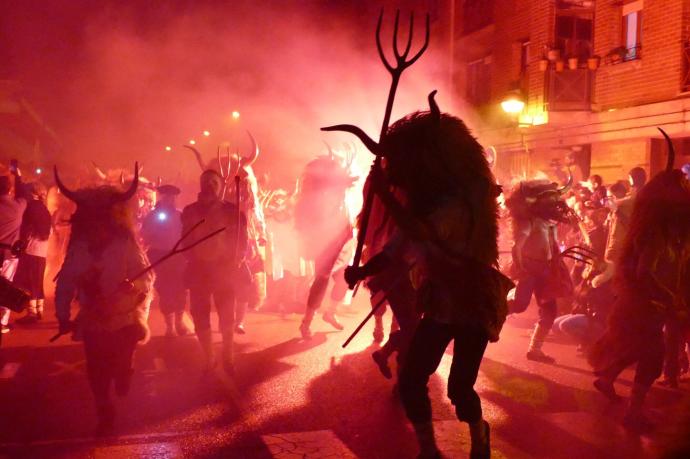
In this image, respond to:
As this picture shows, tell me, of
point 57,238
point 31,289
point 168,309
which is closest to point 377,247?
point 168,309

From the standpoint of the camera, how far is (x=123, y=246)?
5.04 meters

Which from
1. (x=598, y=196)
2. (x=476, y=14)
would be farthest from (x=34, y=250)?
(x=476, y=14)

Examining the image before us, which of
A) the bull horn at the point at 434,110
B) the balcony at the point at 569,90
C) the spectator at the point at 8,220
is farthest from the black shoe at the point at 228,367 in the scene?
the balcony at the point at 569,90

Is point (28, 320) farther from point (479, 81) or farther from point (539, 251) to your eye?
point (479, 81)

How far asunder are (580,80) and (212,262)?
41.4ft

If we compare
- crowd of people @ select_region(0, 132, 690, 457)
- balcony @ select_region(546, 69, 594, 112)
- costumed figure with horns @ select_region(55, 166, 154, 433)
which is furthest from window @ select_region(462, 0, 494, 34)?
costumed figure with horns @ select_region(55, 166, 154, 433)

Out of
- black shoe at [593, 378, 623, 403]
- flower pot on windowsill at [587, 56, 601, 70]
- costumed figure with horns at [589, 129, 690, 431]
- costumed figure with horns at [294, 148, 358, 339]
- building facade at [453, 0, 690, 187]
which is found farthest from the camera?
flower pot on windowsill at [587, 56, 601, 70]

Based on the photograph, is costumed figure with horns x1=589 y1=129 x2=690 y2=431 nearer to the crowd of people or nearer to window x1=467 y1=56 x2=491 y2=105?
the crowd of people

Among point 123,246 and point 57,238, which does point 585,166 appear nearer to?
point 57,238

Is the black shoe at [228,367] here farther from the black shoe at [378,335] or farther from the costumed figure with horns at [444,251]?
the costumed figure with horns at [444,251]

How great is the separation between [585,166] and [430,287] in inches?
559

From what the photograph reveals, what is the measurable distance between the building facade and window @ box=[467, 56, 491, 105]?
31 millimetres

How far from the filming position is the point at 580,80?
16547 mm

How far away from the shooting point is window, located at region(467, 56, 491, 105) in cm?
2155
